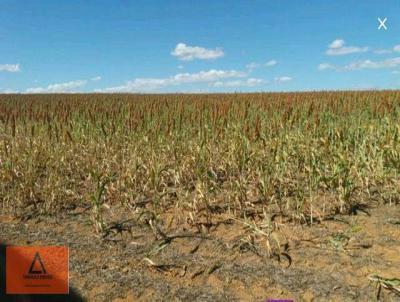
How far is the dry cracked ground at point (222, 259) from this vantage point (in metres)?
2.69

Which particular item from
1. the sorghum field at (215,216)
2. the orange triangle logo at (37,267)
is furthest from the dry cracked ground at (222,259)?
the orange triangle logo at (37,267)

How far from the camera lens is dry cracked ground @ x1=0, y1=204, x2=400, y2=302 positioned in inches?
106

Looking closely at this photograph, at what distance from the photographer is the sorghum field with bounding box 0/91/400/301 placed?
2.79 meters

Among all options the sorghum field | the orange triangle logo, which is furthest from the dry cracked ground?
the orange triangle logo

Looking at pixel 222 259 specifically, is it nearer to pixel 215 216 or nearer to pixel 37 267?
pixel 215 216

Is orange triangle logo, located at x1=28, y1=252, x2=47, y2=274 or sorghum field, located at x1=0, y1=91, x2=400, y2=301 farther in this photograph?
orange triangle logo, located at x1=28, y1=252, x2=47, y2=274

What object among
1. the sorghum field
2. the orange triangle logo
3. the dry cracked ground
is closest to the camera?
the dry cracked ground

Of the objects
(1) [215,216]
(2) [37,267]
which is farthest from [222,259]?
(2) [37,267]

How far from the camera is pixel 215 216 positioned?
3.89m

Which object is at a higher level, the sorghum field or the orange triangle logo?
the sorghum field

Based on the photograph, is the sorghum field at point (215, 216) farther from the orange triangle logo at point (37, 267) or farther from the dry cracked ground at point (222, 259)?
the orange triangle logo at point (37, 267)

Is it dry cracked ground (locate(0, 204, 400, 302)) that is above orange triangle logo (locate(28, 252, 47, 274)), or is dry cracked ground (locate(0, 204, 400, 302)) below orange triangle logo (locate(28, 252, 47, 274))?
above

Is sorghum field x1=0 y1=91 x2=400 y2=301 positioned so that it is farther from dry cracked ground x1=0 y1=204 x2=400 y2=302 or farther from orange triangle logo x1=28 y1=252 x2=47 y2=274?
orange triangle logo x1=28 y1=252 x2=47 y2=274

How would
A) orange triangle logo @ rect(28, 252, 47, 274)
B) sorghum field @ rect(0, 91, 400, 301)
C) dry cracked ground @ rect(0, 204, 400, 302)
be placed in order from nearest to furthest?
dry cracked ground @ rect(0, 204, 400, 302), sorghum field @ rect(0, 91, 400, 301), orange triangle logo @ rect(28, 252, 47, 274)
